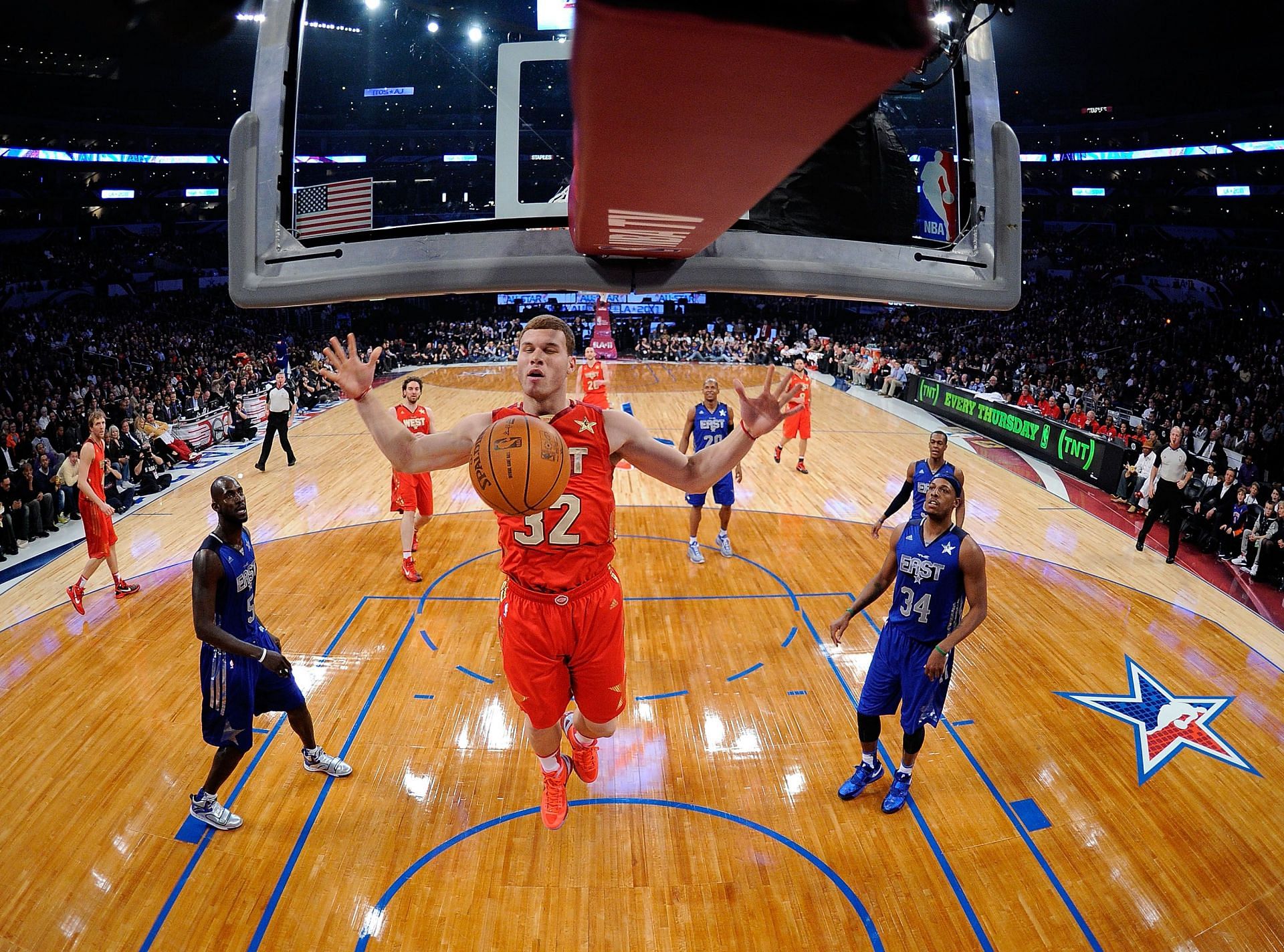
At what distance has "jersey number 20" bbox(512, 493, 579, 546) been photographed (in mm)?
3225

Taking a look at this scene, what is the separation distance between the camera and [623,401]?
19859 millimetres

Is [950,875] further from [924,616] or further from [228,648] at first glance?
[228,648]

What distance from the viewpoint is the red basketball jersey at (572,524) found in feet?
10.5

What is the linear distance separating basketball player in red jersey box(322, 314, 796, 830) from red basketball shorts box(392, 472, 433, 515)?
464 centimetres

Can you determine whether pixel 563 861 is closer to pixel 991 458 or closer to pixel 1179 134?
pixel 991 458

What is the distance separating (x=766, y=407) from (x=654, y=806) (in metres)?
2.95

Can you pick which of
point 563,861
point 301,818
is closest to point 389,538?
point 301,818

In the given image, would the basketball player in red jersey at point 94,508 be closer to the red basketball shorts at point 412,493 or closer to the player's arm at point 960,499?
the red basketball shorts at point 412,493

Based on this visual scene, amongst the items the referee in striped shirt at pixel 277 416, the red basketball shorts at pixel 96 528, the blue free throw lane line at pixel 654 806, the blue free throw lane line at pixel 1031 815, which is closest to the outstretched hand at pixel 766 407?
the blue free throw lane line at pixel 654 806

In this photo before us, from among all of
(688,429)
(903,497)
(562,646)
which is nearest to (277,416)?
(688,429)

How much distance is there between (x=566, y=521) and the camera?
3.25 meters

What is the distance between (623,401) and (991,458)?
28.7 ft

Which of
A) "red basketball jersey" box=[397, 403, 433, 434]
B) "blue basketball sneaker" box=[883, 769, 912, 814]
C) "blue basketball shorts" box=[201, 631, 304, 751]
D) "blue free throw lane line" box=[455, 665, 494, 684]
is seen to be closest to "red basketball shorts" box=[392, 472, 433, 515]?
"red basketball jersey" box=[397, 403, 433, 434]

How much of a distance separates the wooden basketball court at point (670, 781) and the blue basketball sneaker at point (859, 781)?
3.0 inches
